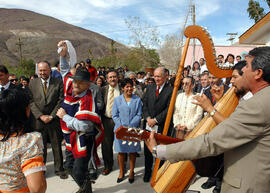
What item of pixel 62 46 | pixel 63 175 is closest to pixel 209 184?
pixel 63 175


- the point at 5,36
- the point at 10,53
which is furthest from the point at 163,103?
the point at 5,36

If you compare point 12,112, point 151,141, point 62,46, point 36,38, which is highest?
point 36,38

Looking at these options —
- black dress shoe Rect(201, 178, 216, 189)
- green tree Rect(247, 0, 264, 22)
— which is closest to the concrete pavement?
black dress shoe Rect(201, 178, 216, 189)

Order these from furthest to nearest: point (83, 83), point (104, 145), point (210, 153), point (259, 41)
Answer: point (259, 41) → point (104, 145) → point (83, 83) → point (210, 153)

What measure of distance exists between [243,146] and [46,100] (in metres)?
3.69

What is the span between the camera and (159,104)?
3840mm

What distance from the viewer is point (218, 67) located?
8.11 feet

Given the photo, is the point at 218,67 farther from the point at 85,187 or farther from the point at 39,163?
the point at 85,187

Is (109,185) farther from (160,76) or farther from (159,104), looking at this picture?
(160,76)

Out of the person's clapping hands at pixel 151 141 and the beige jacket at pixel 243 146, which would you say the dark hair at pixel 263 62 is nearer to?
the beige jacket at pixel 243 146

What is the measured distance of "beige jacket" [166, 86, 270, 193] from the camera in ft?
4.08

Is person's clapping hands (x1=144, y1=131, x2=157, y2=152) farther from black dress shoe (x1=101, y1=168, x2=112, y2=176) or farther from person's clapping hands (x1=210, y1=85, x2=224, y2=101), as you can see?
black dress shoe (x1=101, y1=168, x2=112, y2=176)

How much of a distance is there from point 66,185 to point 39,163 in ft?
9.30

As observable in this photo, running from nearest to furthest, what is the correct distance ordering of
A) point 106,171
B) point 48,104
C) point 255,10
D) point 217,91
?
1. point 217,91
2. point 48,104
3. point 106,171
4. point 255,10
